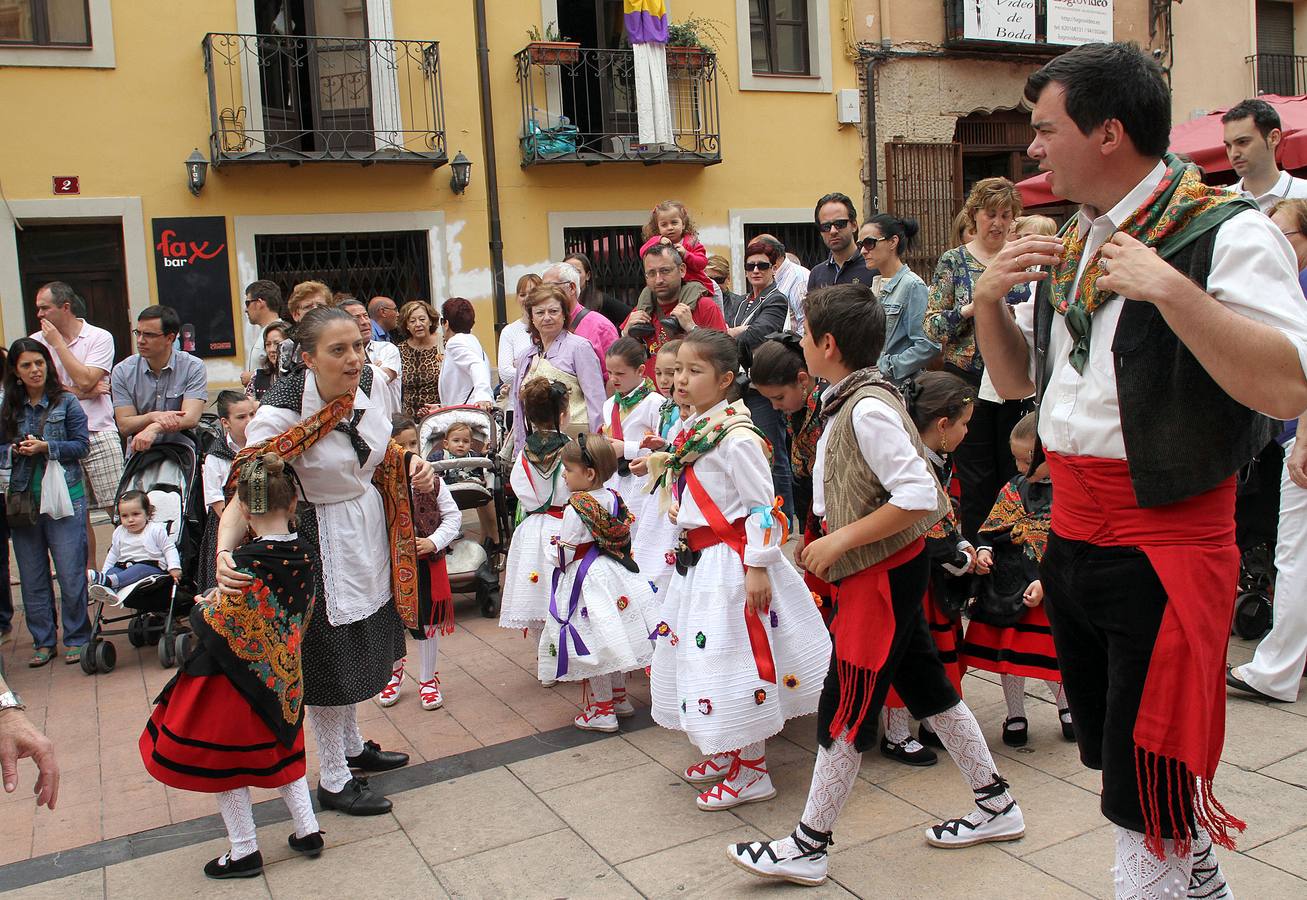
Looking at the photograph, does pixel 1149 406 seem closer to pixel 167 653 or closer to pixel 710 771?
pixel 710 771

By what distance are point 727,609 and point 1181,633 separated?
1832mm

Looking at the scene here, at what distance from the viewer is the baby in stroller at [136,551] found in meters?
6.17

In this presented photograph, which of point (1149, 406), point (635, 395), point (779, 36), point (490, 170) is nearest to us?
point (1149, 406)

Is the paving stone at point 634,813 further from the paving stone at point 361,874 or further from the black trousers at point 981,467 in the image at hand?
the black trousers at point 981,467

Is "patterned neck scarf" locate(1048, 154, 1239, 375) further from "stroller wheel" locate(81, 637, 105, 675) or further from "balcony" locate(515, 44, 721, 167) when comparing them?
"balcony" locate(515, 44, 721, 167)

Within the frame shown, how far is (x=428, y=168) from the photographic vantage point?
12828 millimetres

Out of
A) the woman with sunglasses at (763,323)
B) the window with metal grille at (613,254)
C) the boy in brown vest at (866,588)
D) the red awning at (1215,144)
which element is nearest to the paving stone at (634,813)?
the boy in brown vest at (866,588)

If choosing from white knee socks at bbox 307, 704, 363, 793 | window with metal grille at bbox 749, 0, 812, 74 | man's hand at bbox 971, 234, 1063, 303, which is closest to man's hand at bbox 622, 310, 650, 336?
white knee socks at bbox 307, 704, 363, 793

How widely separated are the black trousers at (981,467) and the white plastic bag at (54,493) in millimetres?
4965

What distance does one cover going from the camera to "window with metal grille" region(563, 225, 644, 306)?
13.8 meters

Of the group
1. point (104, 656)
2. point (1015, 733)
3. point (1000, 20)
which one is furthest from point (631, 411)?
point (1000, 20)

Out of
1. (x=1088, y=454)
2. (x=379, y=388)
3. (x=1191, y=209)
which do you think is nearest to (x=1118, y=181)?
(x=1191, y=209)

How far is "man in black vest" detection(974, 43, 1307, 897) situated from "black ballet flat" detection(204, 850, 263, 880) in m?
2.66

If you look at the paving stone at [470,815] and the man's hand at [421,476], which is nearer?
the paving stone at [470,815]
